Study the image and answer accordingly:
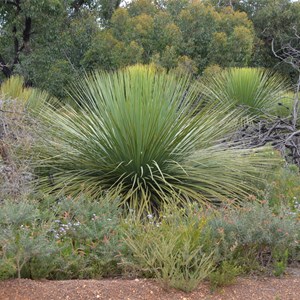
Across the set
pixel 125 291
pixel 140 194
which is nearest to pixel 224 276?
pixel 125 291

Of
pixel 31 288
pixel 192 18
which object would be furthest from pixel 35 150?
pixel 192 18

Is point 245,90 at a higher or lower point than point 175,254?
higher

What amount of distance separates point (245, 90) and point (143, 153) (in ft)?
17.0

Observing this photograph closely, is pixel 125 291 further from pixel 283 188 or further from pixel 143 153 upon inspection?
pixel 283 188

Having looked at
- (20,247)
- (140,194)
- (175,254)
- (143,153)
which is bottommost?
(140,194)

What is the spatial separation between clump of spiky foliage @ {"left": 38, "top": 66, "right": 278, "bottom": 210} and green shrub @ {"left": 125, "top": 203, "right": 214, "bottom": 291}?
6.23 feet

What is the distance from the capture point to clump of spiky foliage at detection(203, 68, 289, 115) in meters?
11.4

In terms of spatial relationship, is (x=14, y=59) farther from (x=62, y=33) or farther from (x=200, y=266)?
(x=200, y=266)

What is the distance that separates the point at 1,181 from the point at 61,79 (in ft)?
26.9

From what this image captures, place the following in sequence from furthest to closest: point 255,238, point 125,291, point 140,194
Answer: point 140,194 → point 255,238 → point 125,291

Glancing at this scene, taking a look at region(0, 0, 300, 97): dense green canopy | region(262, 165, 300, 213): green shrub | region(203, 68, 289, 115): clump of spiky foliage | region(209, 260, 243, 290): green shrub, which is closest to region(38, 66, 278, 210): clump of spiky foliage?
region(262, 165, 300, 213): green shrub

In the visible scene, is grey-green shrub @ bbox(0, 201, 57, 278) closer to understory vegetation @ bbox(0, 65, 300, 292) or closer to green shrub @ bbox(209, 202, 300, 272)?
understory vegetation @ bbox(0, 65, 300, 292)

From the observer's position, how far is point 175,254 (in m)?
4.16

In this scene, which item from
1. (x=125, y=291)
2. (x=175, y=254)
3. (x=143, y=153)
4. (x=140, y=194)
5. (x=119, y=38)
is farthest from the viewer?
(x=119, y=38)
